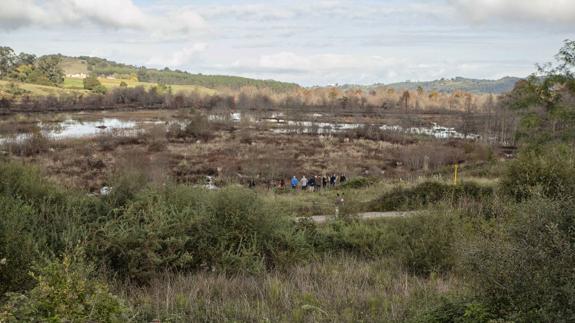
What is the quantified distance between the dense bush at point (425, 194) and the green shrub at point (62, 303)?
16172 millimetres

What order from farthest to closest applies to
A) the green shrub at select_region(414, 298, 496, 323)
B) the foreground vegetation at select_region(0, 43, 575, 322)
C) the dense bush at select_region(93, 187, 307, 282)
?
the dense bush at select_region(93, 187, 307, 282) < the green shrub at select_region(414, 298, 496, 323) < the foreground vegetation at select_region(0, 43, 575, 322)

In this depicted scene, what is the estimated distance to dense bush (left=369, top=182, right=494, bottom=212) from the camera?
20359 mm

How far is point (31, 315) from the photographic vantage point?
4.81 meters

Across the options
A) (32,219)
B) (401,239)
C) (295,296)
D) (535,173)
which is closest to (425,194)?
(535,173)

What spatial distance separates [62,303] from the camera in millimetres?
4773

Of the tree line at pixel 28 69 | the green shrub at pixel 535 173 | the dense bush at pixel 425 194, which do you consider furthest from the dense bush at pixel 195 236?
the tree line at pixel 28 69

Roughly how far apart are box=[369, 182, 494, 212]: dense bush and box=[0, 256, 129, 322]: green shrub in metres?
16.2

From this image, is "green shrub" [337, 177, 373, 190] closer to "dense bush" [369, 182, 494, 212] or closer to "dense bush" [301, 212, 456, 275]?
"dense bush" [369, 182, 494, 212]

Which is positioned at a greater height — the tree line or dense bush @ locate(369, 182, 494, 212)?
the tree line

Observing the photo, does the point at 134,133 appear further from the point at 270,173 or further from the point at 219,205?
the point at 219,205

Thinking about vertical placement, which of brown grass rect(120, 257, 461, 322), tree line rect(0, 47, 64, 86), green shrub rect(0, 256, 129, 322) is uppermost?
tree line rect(0, 47, 64, 86)

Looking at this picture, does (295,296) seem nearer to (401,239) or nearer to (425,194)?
(401,239)

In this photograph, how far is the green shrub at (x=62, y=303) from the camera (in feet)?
14.8

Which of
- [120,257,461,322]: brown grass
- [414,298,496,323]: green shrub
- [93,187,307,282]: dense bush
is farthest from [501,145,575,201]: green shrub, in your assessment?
[414,298,496,323]: green shrub
